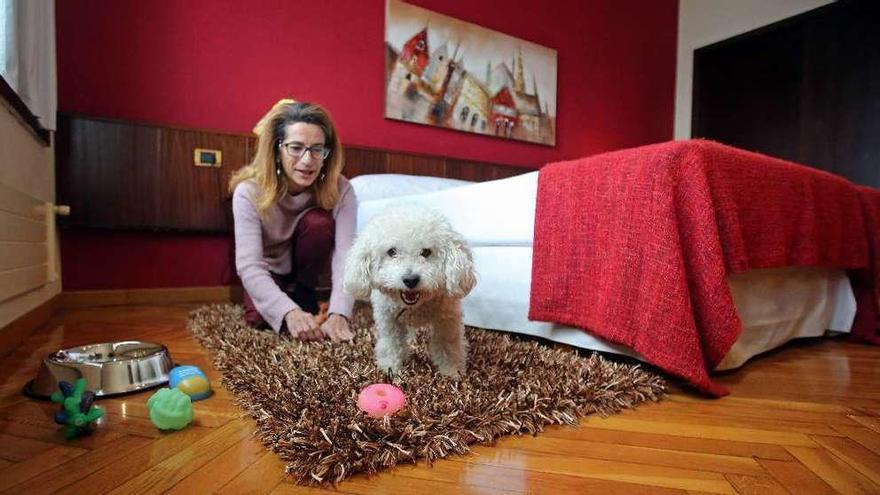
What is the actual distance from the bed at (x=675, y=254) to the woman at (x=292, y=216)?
0.44 metres

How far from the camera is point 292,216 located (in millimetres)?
1605

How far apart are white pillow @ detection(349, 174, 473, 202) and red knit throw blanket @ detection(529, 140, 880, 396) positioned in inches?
44.0

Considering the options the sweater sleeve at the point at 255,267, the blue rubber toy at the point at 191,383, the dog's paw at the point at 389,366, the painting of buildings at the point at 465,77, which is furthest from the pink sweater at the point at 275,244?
the painting of buildings at the point at 465,77

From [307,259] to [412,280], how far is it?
0.86m

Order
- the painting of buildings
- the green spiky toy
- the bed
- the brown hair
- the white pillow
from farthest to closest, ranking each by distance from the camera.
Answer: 1. the painting of buildings
2. the white pillow
3. the brown hair
4. the bed
5. the green spiky toy

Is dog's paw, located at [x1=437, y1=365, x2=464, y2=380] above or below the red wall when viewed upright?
below

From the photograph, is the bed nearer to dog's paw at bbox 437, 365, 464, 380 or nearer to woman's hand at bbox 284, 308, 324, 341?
dog's paw at bbox 437, 365, 464, 380

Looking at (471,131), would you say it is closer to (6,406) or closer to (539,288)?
(539,288)

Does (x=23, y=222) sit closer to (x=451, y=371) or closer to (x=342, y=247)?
(x=342, y=247)

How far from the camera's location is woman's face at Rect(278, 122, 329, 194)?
1.42m

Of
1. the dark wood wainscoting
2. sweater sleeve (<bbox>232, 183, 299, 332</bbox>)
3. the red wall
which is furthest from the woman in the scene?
the red wall

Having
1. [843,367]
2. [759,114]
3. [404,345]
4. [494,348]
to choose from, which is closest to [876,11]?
[759,114]

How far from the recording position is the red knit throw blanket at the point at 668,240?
102 centimetres

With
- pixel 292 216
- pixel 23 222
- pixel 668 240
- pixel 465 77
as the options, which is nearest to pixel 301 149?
pixel 292 216
